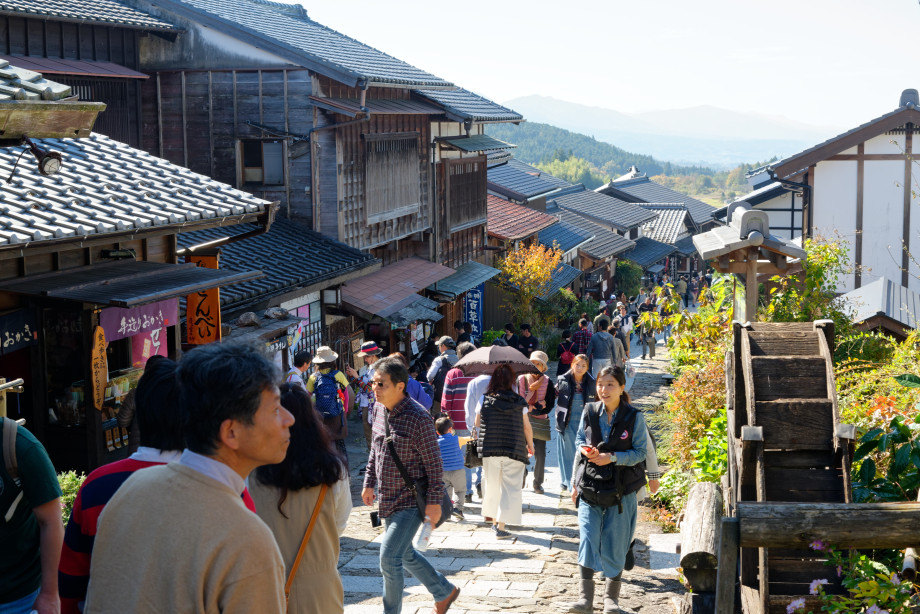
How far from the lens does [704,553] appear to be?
6371 mm

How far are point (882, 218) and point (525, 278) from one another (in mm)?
9837

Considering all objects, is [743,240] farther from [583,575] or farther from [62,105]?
[62,105]

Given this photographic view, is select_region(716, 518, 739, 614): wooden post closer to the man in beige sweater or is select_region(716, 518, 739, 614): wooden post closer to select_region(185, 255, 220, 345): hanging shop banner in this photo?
the man in beige sweater

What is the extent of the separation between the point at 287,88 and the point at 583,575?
11.7 meters

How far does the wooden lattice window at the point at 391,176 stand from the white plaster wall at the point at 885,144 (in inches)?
365

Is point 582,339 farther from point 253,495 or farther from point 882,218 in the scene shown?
point 253,495

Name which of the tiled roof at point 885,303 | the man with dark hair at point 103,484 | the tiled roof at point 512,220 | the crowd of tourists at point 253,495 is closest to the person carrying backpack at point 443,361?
the crowd of tourists at point 253,495

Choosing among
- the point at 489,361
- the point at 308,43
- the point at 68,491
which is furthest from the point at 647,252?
the point at 68,491

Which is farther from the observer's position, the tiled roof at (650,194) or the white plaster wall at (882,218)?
the tiled roof at (650,194)

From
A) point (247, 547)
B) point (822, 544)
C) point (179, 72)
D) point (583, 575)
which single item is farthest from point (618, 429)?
point (179, 72)

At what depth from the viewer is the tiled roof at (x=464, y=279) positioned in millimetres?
22078

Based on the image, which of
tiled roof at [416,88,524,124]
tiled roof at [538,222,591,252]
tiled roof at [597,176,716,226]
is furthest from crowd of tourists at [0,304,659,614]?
tiled roof at [597,176,716,226]

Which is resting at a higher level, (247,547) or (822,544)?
(247,547)

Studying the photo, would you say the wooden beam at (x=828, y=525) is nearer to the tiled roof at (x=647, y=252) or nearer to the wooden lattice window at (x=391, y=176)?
the wooden lattice window at (x=391, y=176)
